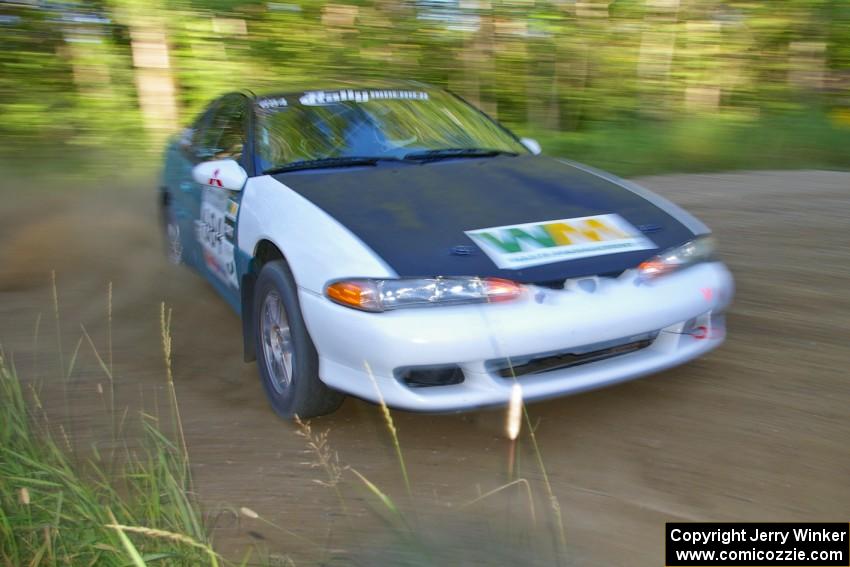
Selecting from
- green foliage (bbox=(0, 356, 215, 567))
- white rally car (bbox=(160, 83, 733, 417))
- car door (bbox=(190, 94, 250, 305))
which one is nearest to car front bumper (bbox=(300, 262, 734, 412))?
white rally car (bbox=(160, 83, 733, 417))

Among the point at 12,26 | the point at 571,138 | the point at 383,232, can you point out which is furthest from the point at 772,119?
the point at 12,26

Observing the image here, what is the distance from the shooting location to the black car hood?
324 centimetres

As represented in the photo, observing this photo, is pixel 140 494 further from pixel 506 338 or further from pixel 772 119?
pixel 772 119

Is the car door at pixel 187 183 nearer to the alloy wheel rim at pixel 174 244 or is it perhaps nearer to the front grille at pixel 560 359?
the alloy wheel rim at pixel 174 244

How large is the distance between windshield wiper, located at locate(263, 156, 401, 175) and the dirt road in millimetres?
1066

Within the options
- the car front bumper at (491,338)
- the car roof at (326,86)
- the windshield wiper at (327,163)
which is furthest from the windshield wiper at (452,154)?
the car front bumper at (491,338)

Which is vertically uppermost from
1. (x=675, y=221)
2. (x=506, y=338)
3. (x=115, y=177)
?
(x=675, y=221)

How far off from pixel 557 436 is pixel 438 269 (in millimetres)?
872

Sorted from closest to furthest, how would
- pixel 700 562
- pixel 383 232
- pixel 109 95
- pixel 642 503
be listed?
pixel 700 562, pixel 642 503, pixel 383 232, pixel 109 95

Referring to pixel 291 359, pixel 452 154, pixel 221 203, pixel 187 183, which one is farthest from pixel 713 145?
pixel 291 359

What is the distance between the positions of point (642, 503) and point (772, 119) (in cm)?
907

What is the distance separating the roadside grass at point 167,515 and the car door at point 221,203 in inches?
53.4

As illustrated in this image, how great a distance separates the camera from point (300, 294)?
3.45 metres

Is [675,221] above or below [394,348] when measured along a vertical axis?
above
